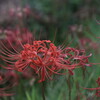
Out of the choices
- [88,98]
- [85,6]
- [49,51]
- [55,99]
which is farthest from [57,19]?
[49,51]

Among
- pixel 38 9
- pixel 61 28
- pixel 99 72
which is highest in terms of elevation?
pixel 38 9

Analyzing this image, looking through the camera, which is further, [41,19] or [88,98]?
[41,19]

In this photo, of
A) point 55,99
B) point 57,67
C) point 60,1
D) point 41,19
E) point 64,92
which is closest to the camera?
point 57,67

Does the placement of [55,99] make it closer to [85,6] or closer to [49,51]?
[49,51]

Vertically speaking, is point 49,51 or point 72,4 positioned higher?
point 72,4

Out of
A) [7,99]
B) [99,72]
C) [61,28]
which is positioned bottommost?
[7,99]

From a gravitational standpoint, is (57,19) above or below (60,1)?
below

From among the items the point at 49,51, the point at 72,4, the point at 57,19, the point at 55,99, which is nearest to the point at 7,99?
the point at 55,99

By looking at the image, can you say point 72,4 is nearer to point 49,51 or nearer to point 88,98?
point 88,98

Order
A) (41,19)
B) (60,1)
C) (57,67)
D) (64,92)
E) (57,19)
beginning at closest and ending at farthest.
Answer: (57,67), (64,92), (41,19), (57,19), (60,1)
